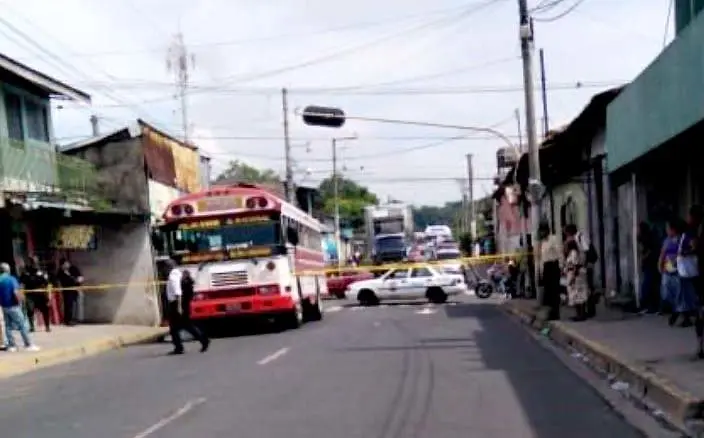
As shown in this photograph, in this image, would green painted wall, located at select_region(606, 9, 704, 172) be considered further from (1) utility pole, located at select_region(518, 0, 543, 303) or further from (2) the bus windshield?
(2) the bus windshield

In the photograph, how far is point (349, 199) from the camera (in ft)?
392

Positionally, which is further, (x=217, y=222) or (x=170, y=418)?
(x=217, y=222)

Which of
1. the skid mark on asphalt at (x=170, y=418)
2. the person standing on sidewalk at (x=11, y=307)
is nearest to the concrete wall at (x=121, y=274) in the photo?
the person standing on sidewalk at (x=11, y=307)

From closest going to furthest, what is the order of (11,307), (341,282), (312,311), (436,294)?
1. (11,307)
2. (312,311)
3. (436,294)
4. (341,282)

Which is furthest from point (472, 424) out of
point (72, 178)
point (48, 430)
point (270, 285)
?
point (72, 178)

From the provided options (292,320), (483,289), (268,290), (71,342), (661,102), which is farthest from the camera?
(483,289)

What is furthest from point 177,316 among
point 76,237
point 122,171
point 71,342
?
point 122,171

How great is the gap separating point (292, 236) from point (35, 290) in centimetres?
677

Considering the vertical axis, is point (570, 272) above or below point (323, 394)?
above

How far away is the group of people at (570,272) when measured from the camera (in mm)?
20781

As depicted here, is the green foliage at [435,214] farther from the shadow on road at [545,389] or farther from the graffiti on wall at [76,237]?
the shadow on road at [545,389]

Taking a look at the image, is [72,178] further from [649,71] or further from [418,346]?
[649,71]

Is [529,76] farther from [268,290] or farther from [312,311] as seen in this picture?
[268,290]

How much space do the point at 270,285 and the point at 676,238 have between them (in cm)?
939
